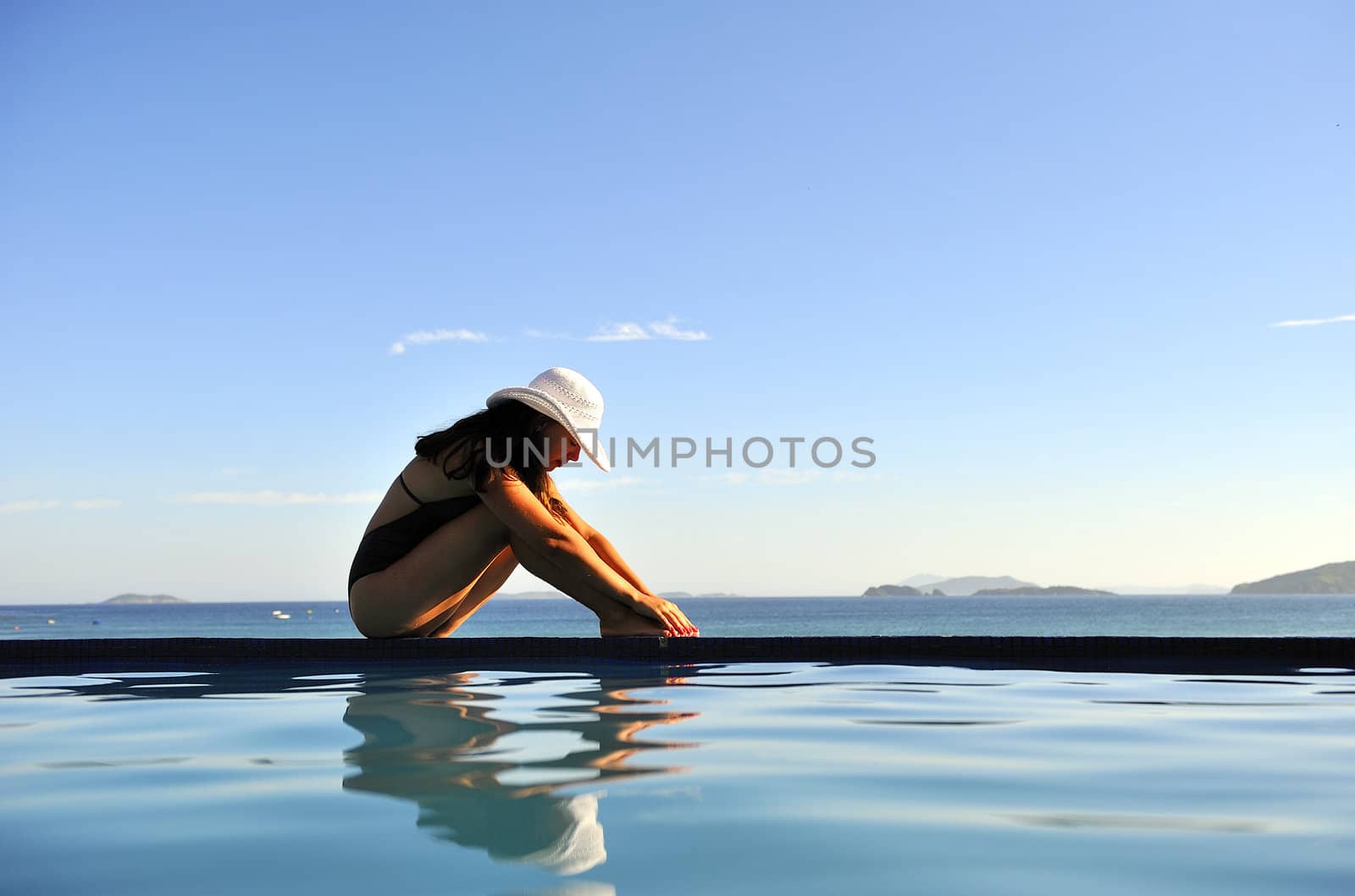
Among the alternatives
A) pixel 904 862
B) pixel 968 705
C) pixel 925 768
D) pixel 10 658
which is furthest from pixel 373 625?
pixel 904 862

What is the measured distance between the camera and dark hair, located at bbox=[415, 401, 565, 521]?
14.7 ft

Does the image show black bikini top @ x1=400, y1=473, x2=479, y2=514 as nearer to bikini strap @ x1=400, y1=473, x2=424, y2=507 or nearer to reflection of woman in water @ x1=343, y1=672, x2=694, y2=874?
bikini strap @ x1=400, y1=473, x2=424, y2=507

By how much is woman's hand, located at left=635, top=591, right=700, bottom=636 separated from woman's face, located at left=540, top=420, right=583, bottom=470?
69cm

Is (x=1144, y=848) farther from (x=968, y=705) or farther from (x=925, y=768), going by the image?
(x=968, y=705)

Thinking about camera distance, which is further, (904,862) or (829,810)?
(829,810)

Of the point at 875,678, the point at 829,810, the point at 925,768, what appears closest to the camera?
the point at 829,810

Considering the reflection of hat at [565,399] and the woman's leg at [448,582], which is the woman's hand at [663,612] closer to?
the woman's leg at [448,582]

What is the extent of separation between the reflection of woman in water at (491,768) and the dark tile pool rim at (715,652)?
1153mm

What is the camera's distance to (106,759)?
8.59 feet

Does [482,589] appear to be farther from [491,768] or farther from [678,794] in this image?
[678,794]

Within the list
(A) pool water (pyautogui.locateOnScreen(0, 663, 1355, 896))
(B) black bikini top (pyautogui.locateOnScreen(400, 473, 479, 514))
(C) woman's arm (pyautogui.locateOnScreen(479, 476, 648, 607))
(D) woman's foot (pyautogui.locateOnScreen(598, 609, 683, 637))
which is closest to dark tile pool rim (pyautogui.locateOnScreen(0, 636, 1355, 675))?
(D) woman's foot (pyautogui.locateOnScreen(598, 609, 683, 637))

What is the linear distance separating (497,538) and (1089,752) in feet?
8.88

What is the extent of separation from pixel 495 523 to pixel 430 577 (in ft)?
1.39

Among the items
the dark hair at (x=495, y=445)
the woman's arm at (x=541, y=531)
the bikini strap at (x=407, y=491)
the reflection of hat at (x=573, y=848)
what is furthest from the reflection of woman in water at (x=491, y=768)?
the bikini strap at (x=407, y=491)
